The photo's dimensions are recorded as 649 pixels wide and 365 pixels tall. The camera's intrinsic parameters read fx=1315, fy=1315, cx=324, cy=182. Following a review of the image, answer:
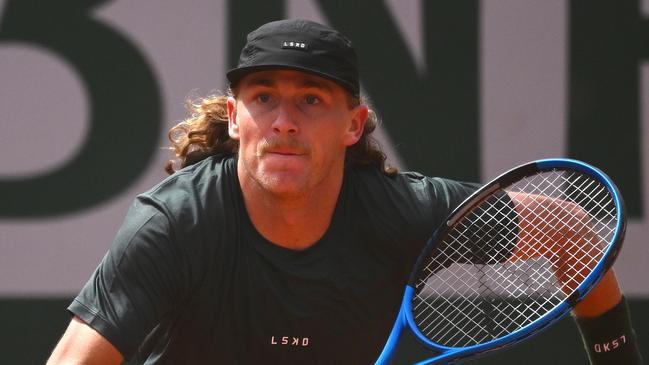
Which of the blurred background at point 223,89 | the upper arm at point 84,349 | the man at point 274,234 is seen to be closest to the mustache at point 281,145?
the man at point 274,234

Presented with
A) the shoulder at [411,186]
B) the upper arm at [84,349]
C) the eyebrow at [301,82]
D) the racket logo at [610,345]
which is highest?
the eyebrow at [301,82]

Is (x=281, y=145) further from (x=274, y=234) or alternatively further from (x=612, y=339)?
(x=612, y=339)

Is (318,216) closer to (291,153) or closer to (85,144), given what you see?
(291,153)

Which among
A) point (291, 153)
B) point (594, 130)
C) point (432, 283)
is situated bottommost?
point (432, 283)

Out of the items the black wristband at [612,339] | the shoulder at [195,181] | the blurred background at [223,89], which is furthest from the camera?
the blurred background at [223,89]

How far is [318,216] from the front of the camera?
3342 mm

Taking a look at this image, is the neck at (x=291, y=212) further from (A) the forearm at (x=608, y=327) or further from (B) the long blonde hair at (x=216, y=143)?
(A) the forearm at (x=608, y=327)

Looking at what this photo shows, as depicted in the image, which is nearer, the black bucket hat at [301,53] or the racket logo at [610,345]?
the black bucket hat at [301,53]

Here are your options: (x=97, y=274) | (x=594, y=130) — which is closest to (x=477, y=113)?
(x=594, y=130)

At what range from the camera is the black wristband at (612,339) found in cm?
337

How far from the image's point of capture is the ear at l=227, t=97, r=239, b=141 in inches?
130

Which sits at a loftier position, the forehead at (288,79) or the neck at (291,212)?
the forehead at (288,79)

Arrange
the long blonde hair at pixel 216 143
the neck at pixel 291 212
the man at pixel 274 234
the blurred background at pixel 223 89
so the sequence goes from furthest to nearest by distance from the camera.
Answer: the blurred background at pixel 223 89 → the long blonde hair at pixel 216 143 → the neck at pixel 291 212 → the man at pixel 274 234

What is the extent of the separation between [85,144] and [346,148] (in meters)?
1.63
